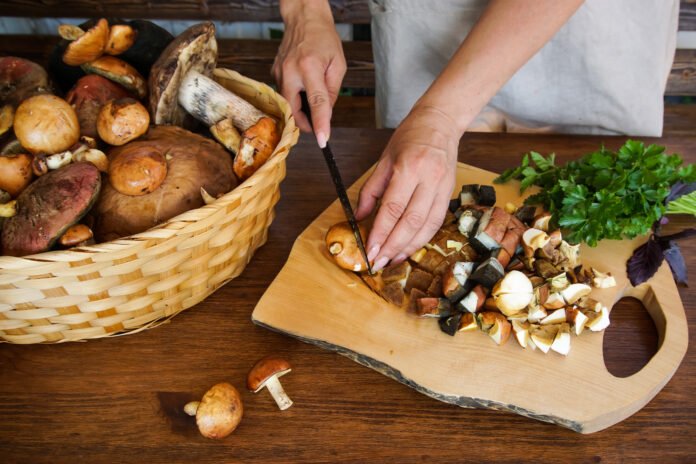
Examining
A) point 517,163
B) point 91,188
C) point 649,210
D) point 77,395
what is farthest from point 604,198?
point 77,395

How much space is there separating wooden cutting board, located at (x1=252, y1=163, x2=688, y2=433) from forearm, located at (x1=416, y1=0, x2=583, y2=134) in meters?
0.47

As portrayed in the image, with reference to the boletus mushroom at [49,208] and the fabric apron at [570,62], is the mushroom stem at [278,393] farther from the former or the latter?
the fabric apron at [570,62]

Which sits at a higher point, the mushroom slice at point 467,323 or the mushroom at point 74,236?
the mushroom at point 74,236

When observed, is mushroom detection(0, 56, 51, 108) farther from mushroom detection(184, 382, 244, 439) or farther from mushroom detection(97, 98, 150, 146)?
mushroom detection(184, 382, 244, 439)

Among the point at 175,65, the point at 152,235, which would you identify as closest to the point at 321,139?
the point at 175,65

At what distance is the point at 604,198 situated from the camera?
1.23 meters

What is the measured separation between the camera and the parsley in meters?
1.24

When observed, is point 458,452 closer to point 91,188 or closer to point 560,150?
point 91,188

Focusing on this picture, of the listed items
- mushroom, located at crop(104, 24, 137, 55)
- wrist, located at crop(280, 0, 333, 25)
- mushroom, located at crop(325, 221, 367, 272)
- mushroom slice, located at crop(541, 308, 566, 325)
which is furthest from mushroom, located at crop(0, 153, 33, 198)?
mushroom slice, located at crop(541, 308, 566, 325)

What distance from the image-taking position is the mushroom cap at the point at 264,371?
3.57 ft

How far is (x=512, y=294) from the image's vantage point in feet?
3.71

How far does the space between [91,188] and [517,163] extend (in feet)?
3.86

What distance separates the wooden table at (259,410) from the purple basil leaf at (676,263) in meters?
0.03

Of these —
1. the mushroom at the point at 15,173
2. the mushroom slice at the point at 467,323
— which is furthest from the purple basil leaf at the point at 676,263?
the mushroom at the point at 15,173
